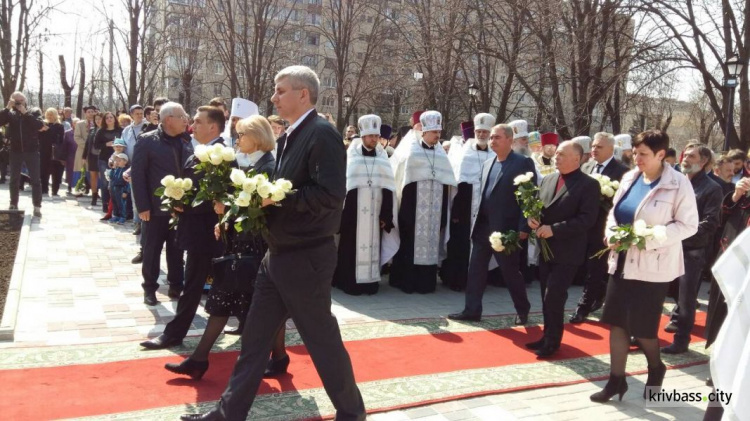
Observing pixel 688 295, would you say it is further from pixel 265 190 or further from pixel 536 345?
pixel 265 190

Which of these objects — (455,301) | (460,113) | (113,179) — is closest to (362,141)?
(455,301)

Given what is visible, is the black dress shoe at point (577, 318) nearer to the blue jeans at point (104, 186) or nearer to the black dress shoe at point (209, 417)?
the black dress shoe at point (209, 417)

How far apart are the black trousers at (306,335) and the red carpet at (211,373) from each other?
2.75 ft

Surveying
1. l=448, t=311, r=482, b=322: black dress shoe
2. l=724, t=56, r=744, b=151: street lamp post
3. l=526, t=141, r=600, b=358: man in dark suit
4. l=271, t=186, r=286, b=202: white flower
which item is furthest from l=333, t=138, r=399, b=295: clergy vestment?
l=724, t=56, r=744, b=151: street lamp post

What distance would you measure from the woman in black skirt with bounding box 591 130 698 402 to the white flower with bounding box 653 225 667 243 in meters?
0.05

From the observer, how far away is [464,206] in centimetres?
859

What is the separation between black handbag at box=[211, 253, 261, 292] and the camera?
466cm

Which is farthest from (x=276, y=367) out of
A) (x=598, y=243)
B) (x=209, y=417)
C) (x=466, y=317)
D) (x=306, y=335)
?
(x=598, y=243)

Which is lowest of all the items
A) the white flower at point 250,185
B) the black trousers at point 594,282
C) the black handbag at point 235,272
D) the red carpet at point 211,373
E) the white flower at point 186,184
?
the red carpet at point 211,373

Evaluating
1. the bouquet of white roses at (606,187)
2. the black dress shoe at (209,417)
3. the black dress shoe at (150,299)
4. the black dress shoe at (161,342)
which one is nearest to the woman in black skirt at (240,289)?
the black dress shoe at (161,342)

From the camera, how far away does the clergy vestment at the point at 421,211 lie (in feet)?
27.0

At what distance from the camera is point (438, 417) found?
435cm

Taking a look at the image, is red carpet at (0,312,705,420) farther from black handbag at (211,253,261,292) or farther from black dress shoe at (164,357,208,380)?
black handbag at (211,253,261,292)

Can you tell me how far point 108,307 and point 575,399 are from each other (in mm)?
4482
